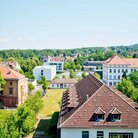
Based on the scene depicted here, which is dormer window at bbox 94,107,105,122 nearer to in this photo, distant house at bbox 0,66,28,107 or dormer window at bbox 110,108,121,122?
dormer window at bbox 110,108,121,122

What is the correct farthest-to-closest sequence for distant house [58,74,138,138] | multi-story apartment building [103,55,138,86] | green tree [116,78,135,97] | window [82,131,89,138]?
1. multi-story apartment building [103,55,138,86]
2. green tree [116,78,135,97]
3. window [82,131,89,138]
4. distant house [58,74,138,138]

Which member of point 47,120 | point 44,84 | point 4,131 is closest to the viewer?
point 4,131

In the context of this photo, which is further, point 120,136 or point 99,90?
point 99,90

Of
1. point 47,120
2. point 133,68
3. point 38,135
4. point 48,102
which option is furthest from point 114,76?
point 38,135

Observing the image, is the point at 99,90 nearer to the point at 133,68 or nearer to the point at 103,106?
the point at 103,106

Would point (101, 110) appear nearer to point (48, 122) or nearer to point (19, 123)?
point (19, 123)

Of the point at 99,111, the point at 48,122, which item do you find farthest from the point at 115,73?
the point at 99,111

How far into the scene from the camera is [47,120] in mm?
49062

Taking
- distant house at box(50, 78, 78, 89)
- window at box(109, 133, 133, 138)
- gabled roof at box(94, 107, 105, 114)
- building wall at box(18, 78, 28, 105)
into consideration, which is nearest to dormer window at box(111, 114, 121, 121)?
gabled roof at box(94, 107, 105, 114)

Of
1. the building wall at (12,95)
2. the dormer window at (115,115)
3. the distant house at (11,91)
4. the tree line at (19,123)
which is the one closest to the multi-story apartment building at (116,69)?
the distant house at (11,91)

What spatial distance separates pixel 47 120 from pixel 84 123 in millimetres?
21698

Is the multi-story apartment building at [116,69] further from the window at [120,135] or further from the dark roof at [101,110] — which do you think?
the window at [120,135]

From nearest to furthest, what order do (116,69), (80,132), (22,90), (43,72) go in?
(80,132)
(22,90)
(116,69)
(43,72)

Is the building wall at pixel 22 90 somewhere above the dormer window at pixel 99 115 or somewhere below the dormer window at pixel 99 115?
below
